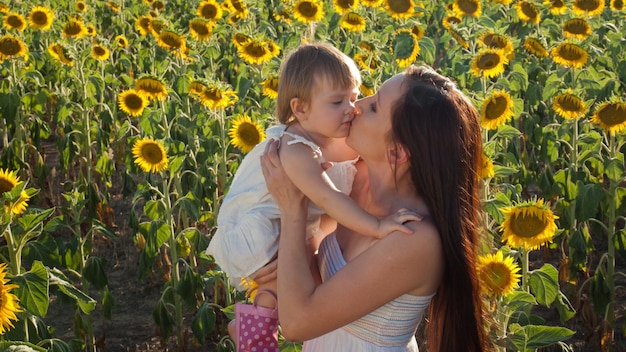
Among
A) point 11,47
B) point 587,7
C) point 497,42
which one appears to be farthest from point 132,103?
point 587,7

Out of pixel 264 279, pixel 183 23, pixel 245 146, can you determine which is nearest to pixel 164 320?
pixel 245 146

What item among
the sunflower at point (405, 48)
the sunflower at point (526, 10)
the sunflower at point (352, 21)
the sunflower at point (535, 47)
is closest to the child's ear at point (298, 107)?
the sunflower at point (405, 48)

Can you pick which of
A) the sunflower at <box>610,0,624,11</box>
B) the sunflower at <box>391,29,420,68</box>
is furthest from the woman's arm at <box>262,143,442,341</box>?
the sunflower at <box>610,0,624,11</box>

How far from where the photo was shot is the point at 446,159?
96.2 inches

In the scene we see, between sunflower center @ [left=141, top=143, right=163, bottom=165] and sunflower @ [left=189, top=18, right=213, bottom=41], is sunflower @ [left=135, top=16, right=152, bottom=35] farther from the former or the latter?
sunflower center @ [left=141, top=143, right=163, bottom=165]

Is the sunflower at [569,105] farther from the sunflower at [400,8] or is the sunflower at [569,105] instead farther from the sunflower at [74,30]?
the sunflower at [74,30]

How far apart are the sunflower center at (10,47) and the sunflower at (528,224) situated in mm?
3679

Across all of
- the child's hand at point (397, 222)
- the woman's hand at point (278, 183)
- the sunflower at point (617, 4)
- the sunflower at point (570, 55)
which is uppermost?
the child's hand at point (397, 222)

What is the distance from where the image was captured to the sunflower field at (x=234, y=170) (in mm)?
3445

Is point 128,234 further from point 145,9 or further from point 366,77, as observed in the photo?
point 145,9

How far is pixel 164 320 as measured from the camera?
454cm

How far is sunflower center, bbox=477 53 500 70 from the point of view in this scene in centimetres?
491

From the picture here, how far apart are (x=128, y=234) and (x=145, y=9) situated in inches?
204

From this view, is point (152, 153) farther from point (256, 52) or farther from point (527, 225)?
point (527, 225)
